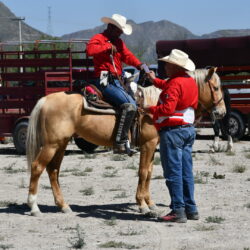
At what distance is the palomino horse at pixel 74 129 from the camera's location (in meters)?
9.77

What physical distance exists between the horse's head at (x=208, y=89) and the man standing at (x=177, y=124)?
910 mm

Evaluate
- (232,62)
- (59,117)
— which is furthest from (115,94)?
(232,62)

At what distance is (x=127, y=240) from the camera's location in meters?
8.07

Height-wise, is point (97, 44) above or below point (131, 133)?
above

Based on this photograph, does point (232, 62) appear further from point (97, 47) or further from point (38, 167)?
point (38, 167)

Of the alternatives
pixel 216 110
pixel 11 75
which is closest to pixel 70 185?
pixel 216 110

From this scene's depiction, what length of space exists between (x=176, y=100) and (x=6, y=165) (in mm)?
7758

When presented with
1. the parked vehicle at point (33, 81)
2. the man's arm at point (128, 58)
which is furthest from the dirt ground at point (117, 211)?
the parked vehicle at point (33, 81)

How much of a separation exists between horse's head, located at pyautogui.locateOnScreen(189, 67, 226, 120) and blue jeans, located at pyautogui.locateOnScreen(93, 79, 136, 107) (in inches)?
35.1

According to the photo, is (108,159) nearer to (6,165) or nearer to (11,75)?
(6,165)

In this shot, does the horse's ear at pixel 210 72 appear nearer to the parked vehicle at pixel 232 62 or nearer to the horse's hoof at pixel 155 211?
the horse's hoof at pixel 155 211

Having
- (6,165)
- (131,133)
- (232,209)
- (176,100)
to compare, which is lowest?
(6,165)

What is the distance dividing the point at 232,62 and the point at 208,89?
10.9m

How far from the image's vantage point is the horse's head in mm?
9875
